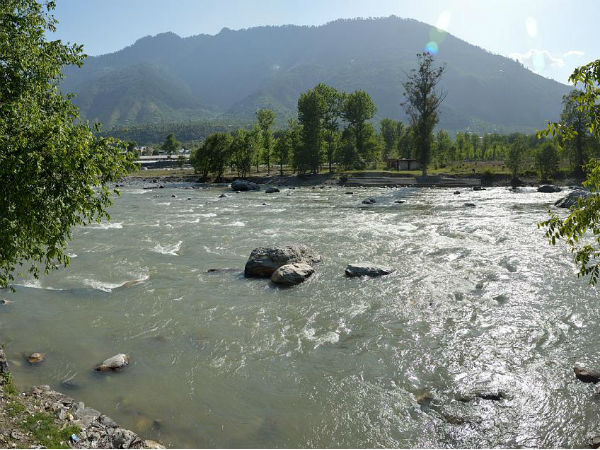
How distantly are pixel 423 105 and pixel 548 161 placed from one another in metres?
27.3

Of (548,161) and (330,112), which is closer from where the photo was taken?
(548,161)

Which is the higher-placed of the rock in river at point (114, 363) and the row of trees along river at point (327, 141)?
the row of trees along river at point (327, 141)

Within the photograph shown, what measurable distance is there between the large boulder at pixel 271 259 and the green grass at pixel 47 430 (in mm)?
12677

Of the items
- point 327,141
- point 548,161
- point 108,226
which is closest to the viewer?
point 108,226

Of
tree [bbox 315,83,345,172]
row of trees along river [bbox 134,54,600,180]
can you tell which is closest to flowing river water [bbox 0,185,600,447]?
row of trees along river [bbox 134,54,600,180]

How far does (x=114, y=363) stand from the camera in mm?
12422

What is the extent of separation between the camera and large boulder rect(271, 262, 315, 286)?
64.4 feet

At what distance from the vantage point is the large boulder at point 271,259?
2102 cm

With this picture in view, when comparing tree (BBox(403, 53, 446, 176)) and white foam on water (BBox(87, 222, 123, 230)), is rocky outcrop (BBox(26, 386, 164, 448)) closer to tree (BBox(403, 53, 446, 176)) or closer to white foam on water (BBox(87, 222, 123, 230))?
white foam on water (BBox(87, 222, 123, 230))

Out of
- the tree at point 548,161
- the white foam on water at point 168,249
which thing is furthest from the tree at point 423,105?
the white foam on water at point 168,249

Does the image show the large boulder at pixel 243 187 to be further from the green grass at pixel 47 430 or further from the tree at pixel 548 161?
the green grass at pixel 47 430

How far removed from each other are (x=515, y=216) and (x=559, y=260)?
18850 mm

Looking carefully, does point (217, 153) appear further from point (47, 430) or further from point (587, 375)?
point (587, 375)

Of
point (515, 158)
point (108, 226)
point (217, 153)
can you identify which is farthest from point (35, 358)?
point (217, 153)
